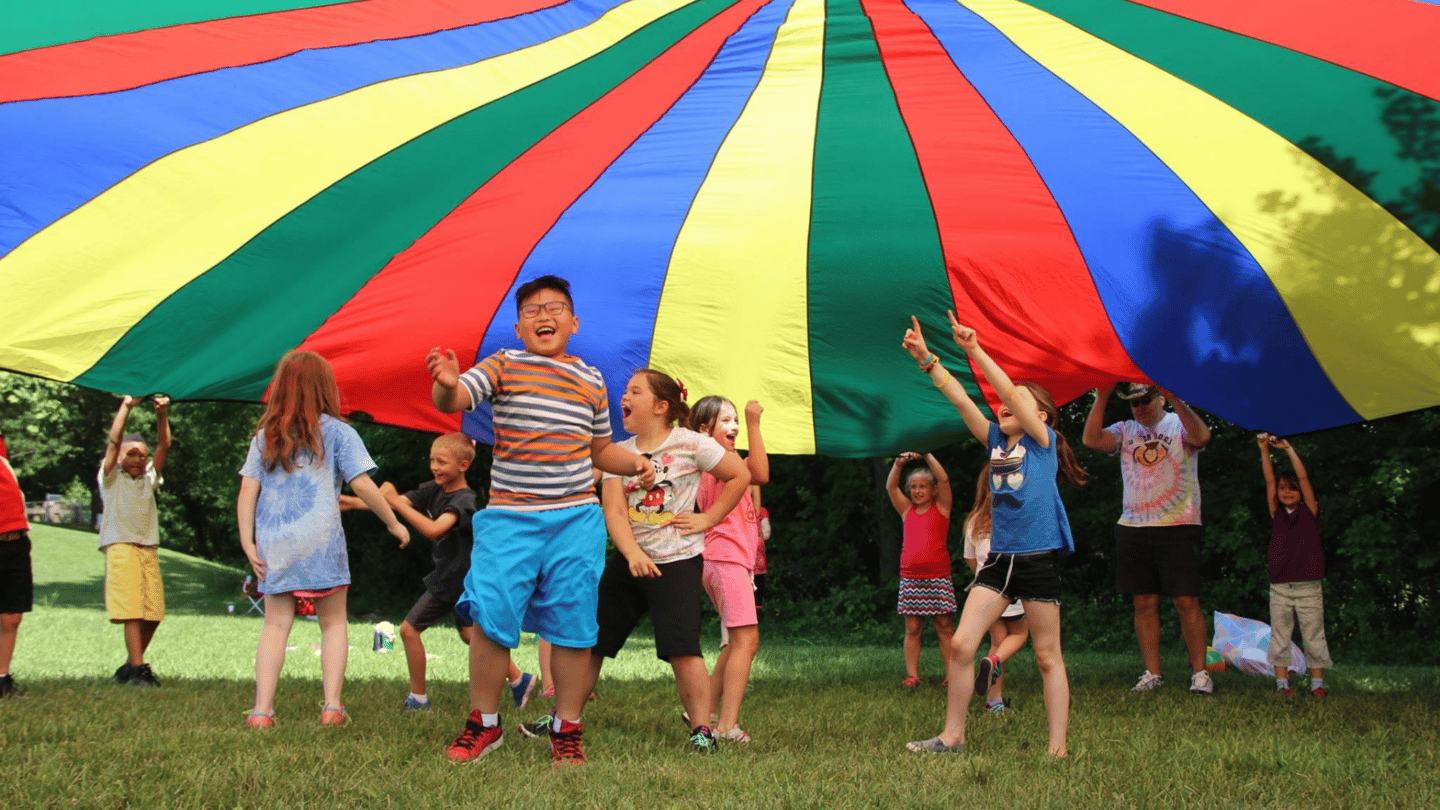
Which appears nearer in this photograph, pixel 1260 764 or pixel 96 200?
pixel 1260 764

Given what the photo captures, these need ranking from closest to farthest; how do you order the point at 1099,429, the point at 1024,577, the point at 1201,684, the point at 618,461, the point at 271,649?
the point at 618,461 → the point at 1024,577 → the point at 271,649 → the point at 1099,429 → the point at 1201,684

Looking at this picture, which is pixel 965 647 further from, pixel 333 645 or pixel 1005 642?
pixel 333 645

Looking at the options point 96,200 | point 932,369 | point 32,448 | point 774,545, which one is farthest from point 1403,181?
point 32,448

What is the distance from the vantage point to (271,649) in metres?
4.21

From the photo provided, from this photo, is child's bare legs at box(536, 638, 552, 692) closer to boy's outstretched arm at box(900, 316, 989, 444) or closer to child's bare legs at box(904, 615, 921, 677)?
child's bare legs at box(904, 615, 921, 677)

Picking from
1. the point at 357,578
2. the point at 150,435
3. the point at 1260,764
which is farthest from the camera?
the point at 150,435

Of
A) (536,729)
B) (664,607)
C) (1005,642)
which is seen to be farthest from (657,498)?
(1005,642)

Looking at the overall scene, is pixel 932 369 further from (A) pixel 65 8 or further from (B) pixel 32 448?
(B) pixel 32 448

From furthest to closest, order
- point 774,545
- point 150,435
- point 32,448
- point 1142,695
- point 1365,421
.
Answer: point 150,435 → point 32,448 → point 774,545 → point 1142,695 → point 1365,421

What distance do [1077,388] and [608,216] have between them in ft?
7.26

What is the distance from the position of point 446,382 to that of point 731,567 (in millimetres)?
1661

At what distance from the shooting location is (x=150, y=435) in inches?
1028

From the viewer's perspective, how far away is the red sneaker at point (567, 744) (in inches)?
142

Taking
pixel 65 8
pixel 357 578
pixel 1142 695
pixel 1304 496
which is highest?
pixel 65 8
